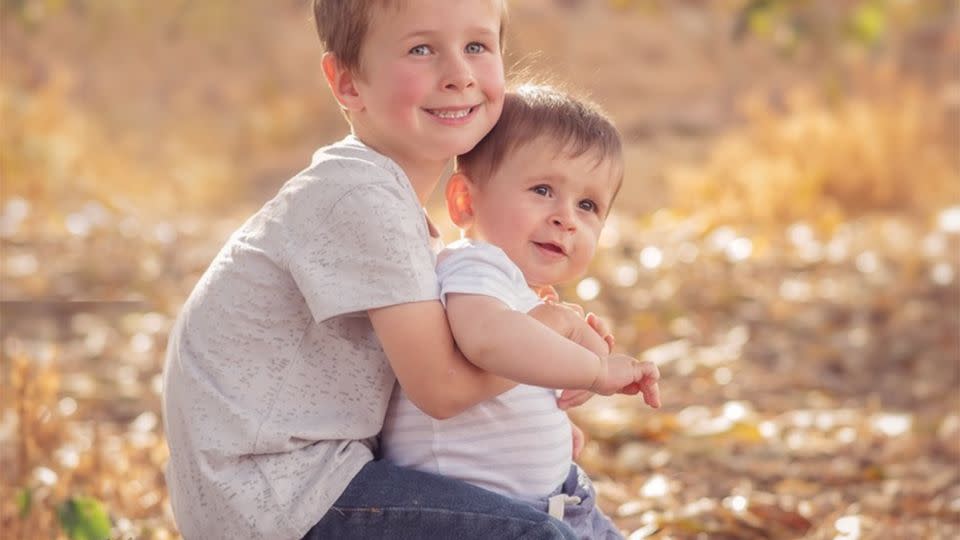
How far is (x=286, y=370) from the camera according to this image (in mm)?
2168

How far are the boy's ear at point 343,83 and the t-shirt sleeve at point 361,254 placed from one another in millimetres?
190

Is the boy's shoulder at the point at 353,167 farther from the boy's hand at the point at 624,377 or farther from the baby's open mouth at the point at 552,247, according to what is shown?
the boy's hand at the point at 624,377

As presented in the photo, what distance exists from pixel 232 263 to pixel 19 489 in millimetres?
1317

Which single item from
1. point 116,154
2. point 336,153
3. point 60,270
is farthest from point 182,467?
point 116,154

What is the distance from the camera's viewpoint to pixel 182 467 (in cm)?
223

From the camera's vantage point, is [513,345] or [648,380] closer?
[513,345]

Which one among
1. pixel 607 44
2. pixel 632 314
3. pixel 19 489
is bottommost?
pixel 19 489

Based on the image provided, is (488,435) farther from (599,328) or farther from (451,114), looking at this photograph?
(451,114)

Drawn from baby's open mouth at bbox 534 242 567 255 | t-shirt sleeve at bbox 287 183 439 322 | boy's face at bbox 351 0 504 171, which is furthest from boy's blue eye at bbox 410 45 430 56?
baby's open mouth at bbox 534 242 567 255

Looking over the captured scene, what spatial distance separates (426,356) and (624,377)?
0.30 m

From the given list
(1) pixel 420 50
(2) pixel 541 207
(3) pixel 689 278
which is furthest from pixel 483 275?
(3) pixel 689 278

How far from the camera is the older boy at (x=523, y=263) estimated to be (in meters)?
2.16

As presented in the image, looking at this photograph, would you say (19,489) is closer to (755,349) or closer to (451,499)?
(451,499)

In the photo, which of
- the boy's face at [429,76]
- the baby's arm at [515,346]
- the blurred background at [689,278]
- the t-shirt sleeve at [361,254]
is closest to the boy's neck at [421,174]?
the boy's face at [429,76]
